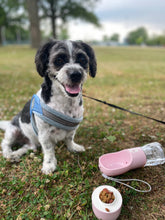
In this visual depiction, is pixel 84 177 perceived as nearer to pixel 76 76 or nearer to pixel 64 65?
pixel 76 76

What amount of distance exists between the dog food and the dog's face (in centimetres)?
137

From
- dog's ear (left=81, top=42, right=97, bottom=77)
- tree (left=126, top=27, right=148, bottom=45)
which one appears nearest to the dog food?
dog's ear (left=81, top=42, right=97, bottom=77)

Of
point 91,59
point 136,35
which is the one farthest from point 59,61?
point 136,35

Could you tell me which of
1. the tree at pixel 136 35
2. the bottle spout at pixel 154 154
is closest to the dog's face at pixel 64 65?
the bottle spout at pixel 154 154

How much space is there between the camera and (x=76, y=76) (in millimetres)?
2605

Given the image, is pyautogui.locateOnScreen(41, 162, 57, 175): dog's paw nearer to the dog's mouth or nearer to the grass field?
the grass field

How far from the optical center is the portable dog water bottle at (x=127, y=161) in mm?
2846

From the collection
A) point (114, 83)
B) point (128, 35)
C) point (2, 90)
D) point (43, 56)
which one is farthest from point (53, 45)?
point (128, 35)

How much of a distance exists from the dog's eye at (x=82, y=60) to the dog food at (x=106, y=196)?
1.90m

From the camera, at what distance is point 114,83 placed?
9195 mm

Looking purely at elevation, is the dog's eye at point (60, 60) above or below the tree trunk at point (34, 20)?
below

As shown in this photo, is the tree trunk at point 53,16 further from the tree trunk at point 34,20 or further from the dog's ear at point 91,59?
the dog's ear at point 91,59

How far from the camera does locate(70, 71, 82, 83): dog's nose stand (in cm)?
258

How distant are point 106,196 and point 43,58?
7.22ft
